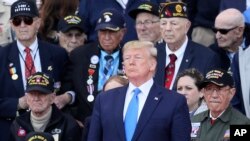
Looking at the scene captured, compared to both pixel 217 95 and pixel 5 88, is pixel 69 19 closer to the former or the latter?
pixel 5 88

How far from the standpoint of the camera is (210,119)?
30.6ft

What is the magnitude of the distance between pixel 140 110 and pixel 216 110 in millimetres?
1201

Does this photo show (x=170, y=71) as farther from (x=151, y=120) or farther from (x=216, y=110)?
(x=151, y=120)

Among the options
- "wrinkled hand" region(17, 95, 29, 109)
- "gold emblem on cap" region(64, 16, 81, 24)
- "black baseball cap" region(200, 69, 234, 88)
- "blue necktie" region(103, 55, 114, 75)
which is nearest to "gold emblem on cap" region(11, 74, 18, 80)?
"wrinkled hand" region(17, 95, 29, 109)

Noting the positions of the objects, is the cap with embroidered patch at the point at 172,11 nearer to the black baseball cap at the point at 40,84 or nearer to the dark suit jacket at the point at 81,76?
the dark suit jacket at the point at 81,76

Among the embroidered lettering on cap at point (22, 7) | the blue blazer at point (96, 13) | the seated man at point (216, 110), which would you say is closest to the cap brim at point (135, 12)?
the blue blazer at point (96, 13)

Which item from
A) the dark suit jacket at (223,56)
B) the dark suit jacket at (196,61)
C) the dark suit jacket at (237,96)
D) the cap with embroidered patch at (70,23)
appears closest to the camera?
the dark suit jacket at (237,96)

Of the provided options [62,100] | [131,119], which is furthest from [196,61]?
[131,119]

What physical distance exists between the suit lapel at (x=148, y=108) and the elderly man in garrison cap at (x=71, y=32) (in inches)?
136

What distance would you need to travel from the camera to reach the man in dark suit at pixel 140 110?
324 inches

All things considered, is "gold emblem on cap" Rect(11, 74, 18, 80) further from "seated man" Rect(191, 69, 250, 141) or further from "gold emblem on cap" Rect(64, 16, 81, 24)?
"seated man" Rect(191, 69, 250, 141)

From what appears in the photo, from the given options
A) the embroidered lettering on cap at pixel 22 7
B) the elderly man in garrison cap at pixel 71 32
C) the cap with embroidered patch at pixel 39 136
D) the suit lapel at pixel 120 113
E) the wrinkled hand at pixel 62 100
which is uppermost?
the embroidered lettering on cap at pixel 22 7

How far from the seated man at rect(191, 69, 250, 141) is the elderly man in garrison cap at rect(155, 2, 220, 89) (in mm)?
1072

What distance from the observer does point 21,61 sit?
11.0 m
